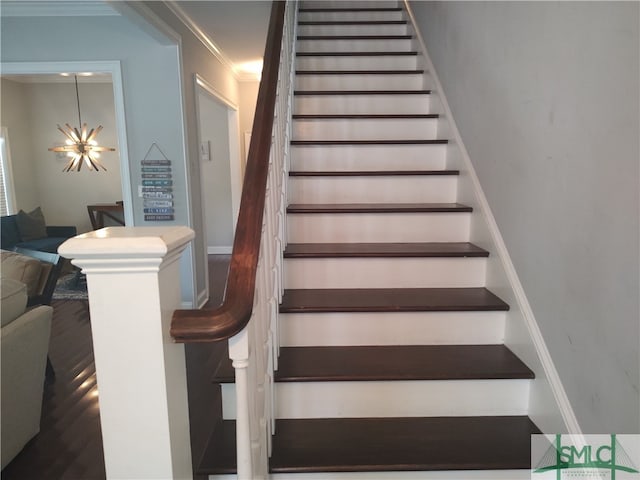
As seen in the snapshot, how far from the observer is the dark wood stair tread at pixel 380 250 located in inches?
71.7

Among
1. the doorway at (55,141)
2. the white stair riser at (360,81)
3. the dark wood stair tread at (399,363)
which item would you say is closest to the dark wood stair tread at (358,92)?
the white stair riser at (360,81)

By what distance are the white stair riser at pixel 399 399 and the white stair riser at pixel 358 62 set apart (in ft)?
8.18

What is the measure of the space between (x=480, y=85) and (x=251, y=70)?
13.6 feet

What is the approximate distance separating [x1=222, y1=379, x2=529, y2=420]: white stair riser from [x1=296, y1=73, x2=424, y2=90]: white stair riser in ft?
7.19

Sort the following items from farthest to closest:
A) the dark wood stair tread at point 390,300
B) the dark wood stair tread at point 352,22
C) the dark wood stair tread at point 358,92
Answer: the dark wood stair tread at point 352,22, the dark wood stair tread at point 358,92, the dark wood stair tread at point 390,300

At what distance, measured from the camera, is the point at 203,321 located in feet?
2.45

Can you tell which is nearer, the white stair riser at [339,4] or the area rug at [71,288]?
the white stair riser at [339,4]

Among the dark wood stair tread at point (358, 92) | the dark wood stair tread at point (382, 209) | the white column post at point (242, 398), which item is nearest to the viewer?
the white column post at point (242, 398)

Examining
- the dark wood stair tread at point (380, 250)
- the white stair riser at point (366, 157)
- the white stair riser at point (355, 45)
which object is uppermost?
the white stair riser at point (355, 45)

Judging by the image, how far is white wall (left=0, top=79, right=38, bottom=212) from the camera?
5527 millimetres

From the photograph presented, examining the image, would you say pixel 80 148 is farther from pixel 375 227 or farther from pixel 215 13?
pixel 375 227

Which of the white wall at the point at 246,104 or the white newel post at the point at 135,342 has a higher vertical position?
the white wall at the point at 246,104

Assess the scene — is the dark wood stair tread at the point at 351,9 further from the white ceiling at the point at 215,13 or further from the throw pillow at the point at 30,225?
the throw pillow at the point at 30,225

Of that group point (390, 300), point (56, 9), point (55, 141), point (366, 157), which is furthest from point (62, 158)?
point (390, 300)
